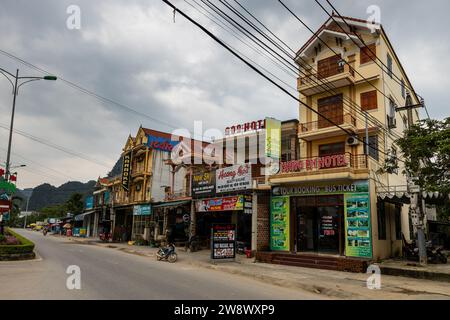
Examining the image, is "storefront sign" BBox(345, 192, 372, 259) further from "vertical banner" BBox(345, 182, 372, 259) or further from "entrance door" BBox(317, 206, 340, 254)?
"entrance door" BBox(317, 206, 340, 254)

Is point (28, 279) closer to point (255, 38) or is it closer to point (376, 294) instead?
point (255, 38)

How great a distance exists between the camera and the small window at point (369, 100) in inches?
825

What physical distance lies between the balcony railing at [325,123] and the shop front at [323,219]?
4753 mm

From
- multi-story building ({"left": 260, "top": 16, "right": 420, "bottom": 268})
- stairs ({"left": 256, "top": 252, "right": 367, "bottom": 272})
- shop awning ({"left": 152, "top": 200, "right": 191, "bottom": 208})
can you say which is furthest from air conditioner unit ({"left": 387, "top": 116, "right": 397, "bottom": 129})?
shop awning ({"left": 152, "top": 200, "right": 191, "bottom": 208})

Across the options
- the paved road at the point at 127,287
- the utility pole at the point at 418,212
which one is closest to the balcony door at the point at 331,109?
the utility pole at the point at 418,212

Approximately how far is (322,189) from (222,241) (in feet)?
20.8

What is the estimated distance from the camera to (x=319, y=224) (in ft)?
66.7

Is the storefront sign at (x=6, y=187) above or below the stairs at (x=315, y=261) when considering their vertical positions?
above

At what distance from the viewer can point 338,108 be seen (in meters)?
22.2


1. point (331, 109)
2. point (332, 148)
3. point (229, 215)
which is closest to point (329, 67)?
point (331, 109)

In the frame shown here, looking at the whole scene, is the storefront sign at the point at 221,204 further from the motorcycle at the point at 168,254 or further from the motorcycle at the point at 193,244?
the motorcycle at the point at 168,254

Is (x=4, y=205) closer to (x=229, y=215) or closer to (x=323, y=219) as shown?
(x=229, y=215)

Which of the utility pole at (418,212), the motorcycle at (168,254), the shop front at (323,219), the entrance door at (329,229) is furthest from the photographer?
the entrance door at (329,229)

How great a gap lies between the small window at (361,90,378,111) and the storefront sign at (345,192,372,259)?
21.9 feet
